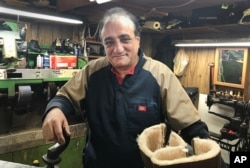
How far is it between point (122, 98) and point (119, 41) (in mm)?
308

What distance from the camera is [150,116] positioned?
1.29m

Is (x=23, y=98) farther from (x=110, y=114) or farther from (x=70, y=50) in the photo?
(x=110, y=114)

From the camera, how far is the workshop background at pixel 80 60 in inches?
96.6

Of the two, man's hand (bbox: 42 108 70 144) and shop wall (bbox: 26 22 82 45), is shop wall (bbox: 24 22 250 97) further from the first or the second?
man's hand (bbox: 42 108 70 144)

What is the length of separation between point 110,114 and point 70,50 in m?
2.08

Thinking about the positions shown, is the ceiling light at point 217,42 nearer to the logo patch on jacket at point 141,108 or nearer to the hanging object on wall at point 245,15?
the hanging object on wall at point 245,15

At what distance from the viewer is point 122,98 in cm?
131

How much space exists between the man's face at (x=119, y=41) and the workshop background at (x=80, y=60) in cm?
86

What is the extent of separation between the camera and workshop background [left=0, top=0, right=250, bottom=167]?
8.05ft

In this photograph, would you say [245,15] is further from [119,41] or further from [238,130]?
[119,41]

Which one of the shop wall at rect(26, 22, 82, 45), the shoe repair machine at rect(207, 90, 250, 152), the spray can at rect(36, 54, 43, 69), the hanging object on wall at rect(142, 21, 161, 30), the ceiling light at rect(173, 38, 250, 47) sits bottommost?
the shoe repair machine at rect(207, 90, 250, 152)

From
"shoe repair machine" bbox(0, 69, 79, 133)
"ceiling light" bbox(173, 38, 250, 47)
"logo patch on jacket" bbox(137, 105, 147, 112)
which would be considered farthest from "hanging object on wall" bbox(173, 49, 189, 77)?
"logo patch on jacket" bbox(137, 105, 147, 112)

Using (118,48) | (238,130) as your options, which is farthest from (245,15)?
(118,48)

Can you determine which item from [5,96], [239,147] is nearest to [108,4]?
[5,96]
